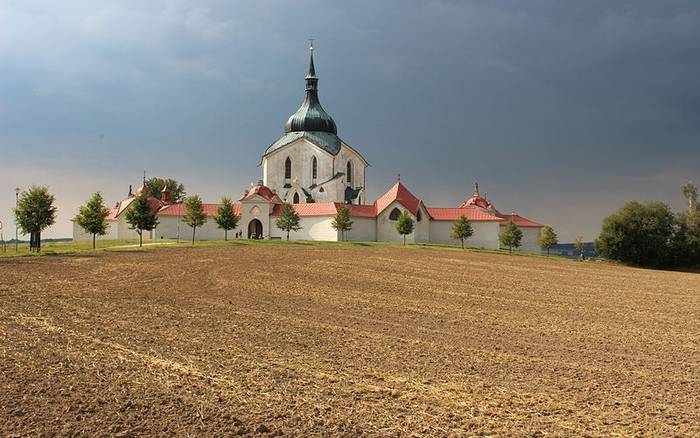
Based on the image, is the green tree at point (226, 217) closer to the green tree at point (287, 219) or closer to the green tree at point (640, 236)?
the green tree at point (287, 219)

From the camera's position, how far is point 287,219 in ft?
198

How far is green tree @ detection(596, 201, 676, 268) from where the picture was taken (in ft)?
202

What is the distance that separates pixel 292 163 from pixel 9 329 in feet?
205

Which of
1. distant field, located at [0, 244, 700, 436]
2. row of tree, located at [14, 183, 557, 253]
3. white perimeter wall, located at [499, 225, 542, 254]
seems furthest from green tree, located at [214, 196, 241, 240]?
white perimeter wall, located at [499, 225, 542, 254]

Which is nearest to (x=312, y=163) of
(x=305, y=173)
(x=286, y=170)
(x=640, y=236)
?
(x=305, y=173)

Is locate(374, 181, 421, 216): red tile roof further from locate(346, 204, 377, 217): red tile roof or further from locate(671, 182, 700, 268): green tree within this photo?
locate(671, 182, 700, 268): green tree

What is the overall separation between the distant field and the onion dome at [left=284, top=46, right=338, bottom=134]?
5561cm

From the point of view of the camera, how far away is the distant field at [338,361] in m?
8.23

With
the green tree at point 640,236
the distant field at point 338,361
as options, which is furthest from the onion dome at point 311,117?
the distant field at point 338,361

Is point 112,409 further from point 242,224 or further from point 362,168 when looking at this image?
point 362,168

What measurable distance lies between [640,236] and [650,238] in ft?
3.30

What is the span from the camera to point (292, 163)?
7556 cm

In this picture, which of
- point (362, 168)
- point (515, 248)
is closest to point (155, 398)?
point (515, 248)

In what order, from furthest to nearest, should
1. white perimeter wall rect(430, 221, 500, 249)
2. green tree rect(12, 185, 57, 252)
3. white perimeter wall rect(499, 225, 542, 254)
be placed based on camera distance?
white perimeter wall rect(499, 225, 542, 254)
white perimeter wall rect(430, 221, 500, 249)
green tree rect(12, 185, 57, 252)
